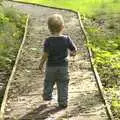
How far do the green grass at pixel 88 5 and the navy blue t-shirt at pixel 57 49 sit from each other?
2141cm

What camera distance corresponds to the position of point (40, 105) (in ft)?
35.8

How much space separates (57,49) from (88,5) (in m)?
26.5

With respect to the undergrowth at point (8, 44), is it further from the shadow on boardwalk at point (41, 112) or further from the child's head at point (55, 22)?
the child's head at point (55, 22)

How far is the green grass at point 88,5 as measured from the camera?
3366cm

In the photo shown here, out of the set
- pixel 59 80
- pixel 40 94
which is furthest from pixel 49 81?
pixel 40 94

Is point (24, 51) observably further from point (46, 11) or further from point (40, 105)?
point (46, 11)

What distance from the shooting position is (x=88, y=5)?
36.6 meters

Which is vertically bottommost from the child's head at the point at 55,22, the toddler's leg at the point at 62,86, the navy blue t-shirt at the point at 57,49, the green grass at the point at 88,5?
the toddler's leg at the point at 62,86

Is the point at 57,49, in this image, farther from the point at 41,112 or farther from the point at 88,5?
the point at 88,5

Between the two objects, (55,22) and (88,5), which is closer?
(55,22)

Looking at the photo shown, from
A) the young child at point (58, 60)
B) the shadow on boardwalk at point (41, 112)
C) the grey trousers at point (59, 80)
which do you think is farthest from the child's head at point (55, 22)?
the shadow on boardwalk at point (41, 112)

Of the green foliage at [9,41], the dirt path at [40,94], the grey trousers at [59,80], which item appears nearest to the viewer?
the dirt path at [40,94]

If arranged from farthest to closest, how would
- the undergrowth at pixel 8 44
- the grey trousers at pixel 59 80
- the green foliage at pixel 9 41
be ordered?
1. the green foliage at pixel 9 41
2. the undergrowth at pixel 8 44
3. the grey trousers at pixel 59 80

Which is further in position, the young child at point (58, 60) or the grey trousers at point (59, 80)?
the grey trousers at point (59, 80)
